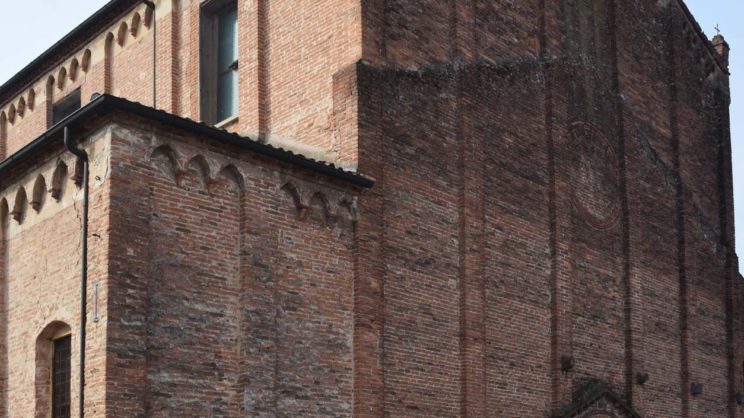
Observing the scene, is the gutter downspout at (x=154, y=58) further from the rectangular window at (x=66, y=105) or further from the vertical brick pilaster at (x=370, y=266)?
the vertical brick pilaster at (x=370, y=266)

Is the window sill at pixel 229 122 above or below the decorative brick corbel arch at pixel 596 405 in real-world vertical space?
above

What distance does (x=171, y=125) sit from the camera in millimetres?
11406

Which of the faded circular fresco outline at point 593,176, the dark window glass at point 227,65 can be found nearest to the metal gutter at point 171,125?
the dark window glass at point 227,65

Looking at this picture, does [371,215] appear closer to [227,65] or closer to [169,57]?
[227,65]

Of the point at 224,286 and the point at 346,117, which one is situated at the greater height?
the point at 346,117

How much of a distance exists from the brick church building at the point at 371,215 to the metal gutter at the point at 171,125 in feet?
0.12

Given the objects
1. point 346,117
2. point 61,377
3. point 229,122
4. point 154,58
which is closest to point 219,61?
point 229,122

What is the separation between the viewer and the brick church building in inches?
442

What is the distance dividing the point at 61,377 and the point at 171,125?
327 centimetres

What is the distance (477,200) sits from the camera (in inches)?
611

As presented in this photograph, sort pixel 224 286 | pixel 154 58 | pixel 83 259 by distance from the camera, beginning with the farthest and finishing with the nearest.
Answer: pixel 154 58 < pixel 224 286 < pixel 83 259

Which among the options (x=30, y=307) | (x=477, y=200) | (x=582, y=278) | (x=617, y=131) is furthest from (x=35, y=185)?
(x=617, y=131)

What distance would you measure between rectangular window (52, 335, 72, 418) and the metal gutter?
2.24 meters

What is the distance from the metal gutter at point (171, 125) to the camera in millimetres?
10875
